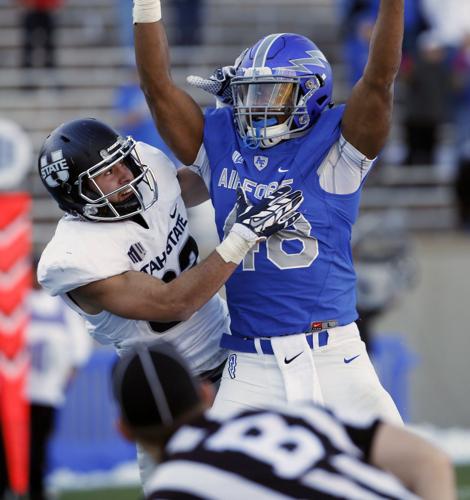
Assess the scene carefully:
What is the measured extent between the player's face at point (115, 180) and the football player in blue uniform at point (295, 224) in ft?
0.98

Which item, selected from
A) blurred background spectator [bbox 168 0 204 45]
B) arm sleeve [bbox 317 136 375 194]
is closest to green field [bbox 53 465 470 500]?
arm sleeve [bbox 317 136 375 194]

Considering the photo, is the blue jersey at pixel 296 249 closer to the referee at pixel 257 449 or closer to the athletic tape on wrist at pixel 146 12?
the athletic tape on wrist at pixel 146 12

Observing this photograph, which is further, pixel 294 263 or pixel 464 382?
pixel 464 382

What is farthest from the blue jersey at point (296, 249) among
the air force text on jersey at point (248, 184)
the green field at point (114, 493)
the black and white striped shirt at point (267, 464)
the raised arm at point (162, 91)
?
the green field at point (114, 493)

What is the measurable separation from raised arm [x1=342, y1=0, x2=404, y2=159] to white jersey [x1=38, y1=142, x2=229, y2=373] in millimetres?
720

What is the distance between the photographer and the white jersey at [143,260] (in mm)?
4191

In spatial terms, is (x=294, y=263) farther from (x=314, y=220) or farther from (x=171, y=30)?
(x=171, y=30)

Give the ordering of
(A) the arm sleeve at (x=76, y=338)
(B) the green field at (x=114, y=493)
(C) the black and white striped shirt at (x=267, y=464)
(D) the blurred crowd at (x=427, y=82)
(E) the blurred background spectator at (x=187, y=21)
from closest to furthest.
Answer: (C) the black and white striped shirt at (x=267, y=464)
(A) the arm sleeve at (x=76, y=338)
(B) the green field at (x=114, y=493)
(D) the blurred crowd at (x=427, y=82)
(E) the blurred background spectator at (x=187, y=21)

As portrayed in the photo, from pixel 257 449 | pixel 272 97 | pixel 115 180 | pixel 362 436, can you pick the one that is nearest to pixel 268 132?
pixel 272 97

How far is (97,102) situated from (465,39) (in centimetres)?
341

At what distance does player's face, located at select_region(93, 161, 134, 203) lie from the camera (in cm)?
428

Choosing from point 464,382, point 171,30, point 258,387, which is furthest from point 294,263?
point 171,30

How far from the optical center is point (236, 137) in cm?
441

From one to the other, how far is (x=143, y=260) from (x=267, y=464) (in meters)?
1.71
